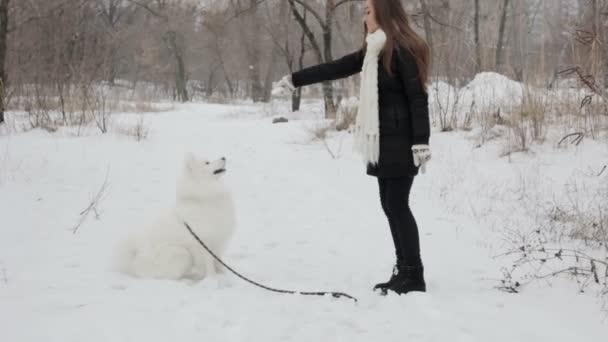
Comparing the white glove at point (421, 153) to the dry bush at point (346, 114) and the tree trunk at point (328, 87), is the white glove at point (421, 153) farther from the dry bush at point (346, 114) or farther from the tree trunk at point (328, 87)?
the tree trunk at point (328, 87)

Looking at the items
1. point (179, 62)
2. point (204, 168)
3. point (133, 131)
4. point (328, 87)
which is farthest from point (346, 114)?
point (179, 62)

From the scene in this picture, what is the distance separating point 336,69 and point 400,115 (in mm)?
625

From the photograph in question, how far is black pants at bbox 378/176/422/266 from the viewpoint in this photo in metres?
2.85

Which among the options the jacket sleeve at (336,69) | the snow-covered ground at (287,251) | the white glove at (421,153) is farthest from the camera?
the jacket sleeve at (336,69)

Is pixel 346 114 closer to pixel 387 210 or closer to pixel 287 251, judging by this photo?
pixel 287 251

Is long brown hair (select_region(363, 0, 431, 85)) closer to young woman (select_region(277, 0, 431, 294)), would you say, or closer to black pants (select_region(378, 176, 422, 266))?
young woman (select_region(277, 0, 431, 294))

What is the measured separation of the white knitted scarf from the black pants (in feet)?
0.64

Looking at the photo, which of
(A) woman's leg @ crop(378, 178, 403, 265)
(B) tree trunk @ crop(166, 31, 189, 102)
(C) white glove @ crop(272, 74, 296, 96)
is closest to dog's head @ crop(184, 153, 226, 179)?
(C) white glove @ crop(272, 74, 296, 96)

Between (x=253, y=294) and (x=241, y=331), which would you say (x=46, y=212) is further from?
(x=241, y=331)

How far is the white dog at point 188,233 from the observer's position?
10.5ft

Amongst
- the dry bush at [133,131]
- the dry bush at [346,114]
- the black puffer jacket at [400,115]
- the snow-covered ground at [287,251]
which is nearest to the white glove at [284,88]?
the black puffer jacket at [400,115]

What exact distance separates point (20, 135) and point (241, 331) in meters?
7.67

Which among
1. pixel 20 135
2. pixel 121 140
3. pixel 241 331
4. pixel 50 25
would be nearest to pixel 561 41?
pixel 241 331

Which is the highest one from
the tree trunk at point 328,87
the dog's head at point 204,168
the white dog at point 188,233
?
the tree trunk at point 328,87
